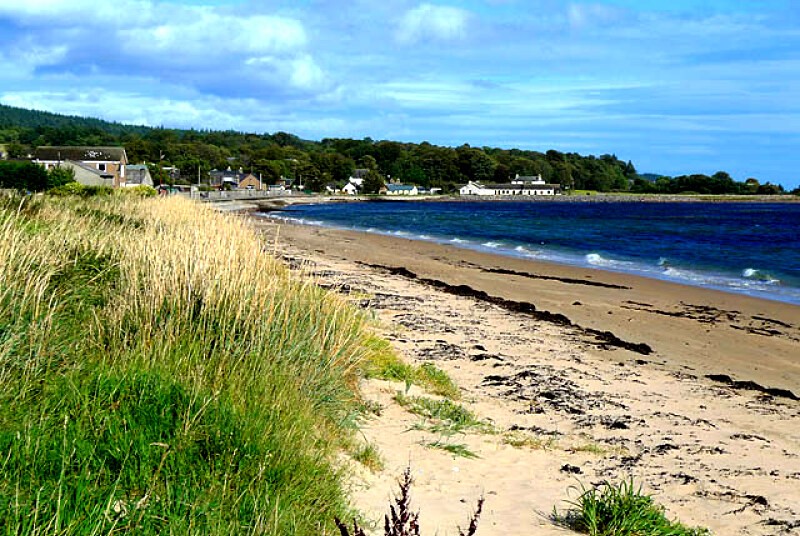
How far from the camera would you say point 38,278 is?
5.91 metres

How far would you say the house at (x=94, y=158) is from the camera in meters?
80.5

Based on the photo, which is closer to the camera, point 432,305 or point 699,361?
point 699,361

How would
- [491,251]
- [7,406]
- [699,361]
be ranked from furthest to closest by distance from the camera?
[491,251] → [699,361] → [7,406]

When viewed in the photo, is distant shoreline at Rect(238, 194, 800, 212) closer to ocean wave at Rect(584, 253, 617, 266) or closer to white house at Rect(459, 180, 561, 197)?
white house at Rect(459, 180, 561, 197)

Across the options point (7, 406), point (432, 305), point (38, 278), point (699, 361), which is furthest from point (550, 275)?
point (7, 406)

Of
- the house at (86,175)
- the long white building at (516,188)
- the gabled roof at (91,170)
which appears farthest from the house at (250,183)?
the house at (86,175)

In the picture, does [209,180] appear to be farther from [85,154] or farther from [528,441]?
[528,441]

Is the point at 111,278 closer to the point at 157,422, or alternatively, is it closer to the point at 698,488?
the point at 157,422

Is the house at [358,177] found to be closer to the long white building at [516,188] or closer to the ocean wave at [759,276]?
the long white building at [516,188]

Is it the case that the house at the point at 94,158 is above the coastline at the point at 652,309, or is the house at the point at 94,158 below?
above

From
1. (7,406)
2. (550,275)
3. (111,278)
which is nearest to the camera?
(7,406)

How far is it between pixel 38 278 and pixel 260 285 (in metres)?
1.86

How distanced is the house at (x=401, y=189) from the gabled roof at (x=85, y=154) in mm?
87077

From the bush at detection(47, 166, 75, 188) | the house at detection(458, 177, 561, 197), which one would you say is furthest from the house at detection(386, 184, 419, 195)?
the bush at detection(47, 166, 75, 188)
